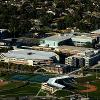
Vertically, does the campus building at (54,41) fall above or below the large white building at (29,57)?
above

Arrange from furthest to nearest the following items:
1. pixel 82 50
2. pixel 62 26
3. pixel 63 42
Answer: pixel 62 26
pixel 63 42
pixel 82 50

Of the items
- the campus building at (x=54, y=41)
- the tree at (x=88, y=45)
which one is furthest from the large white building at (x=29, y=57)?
the tree at (x=88, y=45)

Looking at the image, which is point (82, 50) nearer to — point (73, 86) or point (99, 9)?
point (73, 86)

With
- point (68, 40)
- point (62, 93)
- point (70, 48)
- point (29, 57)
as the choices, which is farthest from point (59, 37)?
point (62, 93)

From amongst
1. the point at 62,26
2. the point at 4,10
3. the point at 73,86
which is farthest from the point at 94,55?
the point at 4,10

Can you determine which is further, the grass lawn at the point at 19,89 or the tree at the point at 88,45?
the tree at the point at 88,45

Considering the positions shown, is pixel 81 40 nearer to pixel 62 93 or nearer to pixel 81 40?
pixel 81 40

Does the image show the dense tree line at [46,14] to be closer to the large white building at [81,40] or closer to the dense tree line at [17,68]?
the large white building at [81,40]
